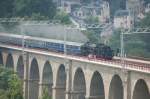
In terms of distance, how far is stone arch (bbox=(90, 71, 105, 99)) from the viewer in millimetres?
64125

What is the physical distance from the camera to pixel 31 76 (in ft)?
268

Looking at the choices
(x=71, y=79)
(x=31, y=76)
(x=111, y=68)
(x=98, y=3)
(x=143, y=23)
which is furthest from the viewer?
(x=98, y=3)

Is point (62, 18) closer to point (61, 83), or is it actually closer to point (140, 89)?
point (61, 83)

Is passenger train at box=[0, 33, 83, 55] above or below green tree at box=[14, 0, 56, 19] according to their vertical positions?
below

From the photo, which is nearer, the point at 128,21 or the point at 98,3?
the point at 128,21

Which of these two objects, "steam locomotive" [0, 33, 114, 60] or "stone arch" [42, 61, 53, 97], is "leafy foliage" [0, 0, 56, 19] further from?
"stone arch" [42, 61, 53, 97]

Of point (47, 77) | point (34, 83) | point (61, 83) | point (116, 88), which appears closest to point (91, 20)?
point (34, 83)

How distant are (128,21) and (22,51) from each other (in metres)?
40.4

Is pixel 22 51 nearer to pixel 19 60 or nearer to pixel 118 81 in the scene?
pixel 19 60

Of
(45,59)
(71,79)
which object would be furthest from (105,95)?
(45,59)

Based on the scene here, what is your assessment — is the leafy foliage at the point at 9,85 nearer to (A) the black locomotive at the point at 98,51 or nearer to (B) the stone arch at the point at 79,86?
(B) the stone arch at the point at 79,86

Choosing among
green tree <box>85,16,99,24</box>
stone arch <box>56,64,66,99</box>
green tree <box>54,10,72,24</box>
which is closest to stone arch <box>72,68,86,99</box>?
stone arch <box>56,64,66,99</box>

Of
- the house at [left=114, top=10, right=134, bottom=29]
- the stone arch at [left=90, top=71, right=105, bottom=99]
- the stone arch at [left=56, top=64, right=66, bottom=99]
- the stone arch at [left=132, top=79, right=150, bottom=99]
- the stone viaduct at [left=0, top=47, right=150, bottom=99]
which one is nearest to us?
the stone arch at [left=132, top=79, right=150, bottom=99]

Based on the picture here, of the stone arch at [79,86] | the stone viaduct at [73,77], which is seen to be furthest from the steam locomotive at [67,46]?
the stone arch at [79,86]
